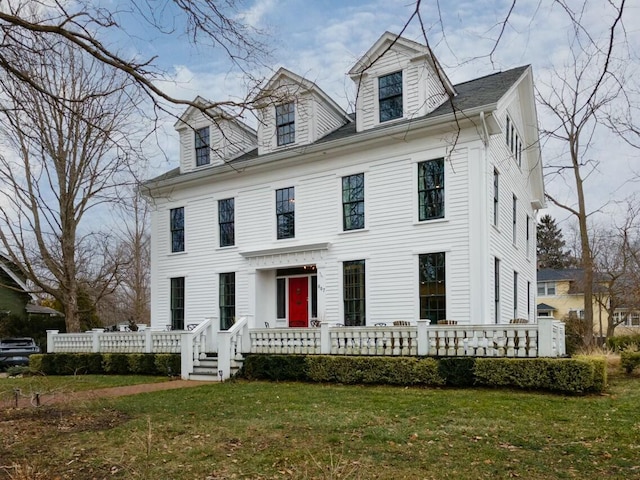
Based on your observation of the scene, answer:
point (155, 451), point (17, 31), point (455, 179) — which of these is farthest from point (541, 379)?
point (17, 31)

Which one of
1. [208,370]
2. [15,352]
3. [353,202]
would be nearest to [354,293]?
[353,202]

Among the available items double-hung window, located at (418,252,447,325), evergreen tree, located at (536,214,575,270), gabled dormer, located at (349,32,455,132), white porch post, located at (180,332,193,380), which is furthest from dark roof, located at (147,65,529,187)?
evergreen tree, located at (536,214,575,270)

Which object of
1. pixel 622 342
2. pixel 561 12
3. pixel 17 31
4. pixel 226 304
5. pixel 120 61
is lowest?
pixel 622 342

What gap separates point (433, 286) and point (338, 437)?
7.92m

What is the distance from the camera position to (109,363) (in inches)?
617

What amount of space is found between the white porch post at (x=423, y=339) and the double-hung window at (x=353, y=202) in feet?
14.4

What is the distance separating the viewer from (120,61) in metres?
6.42

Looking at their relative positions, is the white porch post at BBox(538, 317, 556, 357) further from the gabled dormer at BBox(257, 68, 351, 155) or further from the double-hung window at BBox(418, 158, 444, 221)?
the gabled dormer at BBox(257, 68, 351, 155)

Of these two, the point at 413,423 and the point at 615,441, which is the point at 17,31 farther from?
the point at 615,441

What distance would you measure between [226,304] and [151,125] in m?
10.8

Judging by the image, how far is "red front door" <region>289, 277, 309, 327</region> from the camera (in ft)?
53.4

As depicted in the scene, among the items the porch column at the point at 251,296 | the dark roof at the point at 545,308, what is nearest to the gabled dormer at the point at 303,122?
the porch column at the point at 251,296

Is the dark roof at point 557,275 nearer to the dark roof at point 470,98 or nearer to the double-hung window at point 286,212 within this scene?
the dark roof at point 470,98

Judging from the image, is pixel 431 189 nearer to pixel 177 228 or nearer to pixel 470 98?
pixel 470 98
